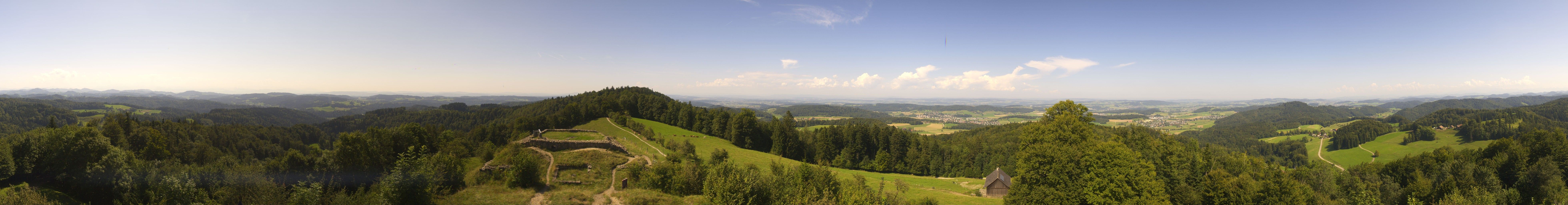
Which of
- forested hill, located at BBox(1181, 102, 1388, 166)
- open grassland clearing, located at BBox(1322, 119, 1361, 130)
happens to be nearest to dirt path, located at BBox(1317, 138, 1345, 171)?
forested hill, located at BBox(1181, 102, 1388, 166)

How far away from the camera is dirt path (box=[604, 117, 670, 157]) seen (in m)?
43.6

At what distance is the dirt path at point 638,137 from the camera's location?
4359 centimetres

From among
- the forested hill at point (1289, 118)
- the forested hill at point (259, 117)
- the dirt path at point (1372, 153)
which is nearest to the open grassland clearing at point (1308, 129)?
the forested hill at point (1289, 118)

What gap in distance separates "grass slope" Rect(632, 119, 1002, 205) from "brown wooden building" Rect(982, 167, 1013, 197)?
77 centimetres

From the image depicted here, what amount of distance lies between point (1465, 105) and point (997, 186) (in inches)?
11289

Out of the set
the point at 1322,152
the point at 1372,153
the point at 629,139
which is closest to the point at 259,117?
the point at 629,139

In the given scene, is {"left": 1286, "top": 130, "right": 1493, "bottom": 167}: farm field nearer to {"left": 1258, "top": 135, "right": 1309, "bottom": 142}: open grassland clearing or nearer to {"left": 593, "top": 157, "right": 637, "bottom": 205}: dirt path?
{"left": 1258, "top": 135, "right": 1309, "bottom": 142}: open grassland clearing

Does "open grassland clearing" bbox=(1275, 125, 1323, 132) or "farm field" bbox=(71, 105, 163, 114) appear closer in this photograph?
"open grassland clearing" bbox=(1275, 125, 1323, 132)

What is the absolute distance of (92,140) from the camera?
29109 millimetres

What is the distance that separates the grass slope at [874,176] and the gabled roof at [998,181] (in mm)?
1222

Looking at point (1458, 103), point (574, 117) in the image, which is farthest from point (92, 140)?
point (1458, 103)

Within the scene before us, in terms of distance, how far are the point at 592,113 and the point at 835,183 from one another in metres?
52.6

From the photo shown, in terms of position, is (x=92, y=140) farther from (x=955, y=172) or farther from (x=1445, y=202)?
(x=1445, y=202)

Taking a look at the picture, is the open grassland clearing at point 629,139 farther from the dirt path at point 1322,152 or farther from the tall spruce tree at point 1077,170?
the dirt path at point 1322,152
